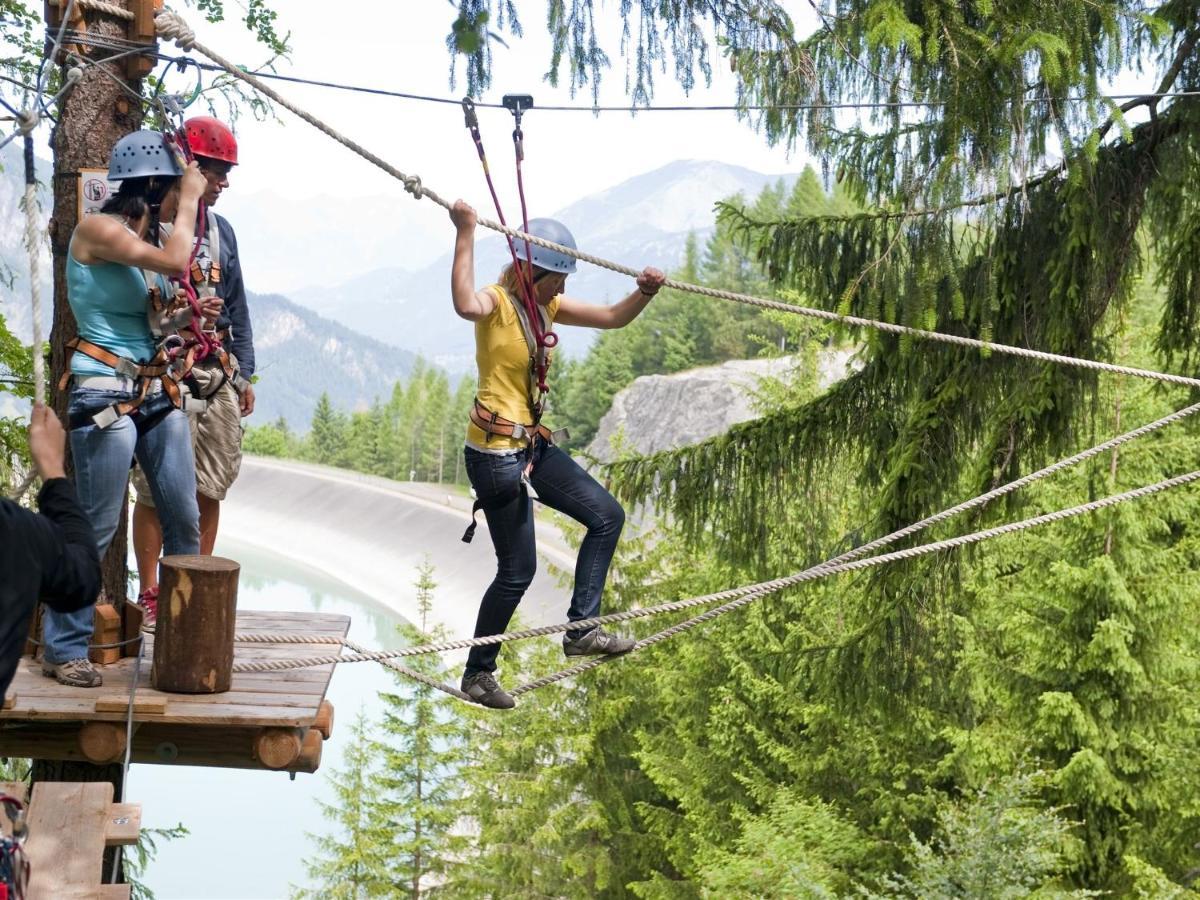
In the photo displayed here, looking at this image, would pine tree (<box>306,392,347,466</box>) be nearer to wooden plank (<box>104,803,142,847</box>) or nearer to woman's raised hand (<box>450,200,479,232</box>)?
woman's raised hand (<box>450,200,479,232</box>)

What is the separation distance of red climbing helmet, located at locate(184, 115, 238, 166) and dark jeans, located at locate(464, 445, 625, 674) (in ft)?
4.17

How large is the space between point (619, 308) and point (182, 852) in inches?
1871

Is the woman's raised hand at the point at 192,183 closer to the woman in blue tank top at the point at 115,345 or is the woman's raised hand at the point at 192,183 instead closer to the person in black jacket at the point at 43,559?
the woman in blue tank top at the point at 115,345

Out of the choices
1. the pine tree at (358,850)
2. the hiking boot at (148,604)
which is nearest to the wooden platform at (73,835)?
the hiking boot at (148,604)

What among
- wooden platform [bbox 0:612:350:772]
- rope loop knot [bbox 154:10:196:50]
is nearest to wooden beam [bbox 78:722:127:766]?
wooden platform [bbox 0:612:350:772]

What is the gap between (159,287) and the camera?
14.0 ft

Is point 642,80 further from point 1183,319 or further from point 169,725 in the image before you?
point 169,725

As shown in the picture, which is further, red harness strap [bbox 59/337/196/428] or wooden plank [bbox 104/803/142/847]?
red harness strap [bbox 59/337/196/428]

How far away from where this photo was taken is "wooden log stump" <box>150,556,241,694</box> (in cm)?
414

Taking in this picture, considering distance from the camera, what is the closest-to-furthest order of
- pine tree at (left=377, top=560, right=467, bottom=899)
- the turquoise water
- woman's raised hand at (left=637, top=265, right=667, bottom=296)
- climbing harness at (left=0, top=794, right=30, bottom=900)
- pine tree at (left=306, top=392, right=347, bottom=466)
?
1. climbing harness at (left=0, top=794, right=30, bottom=900)
2. woman's raised hand at (left=637, top=265, right=667, bottom=296)
3. pine tree at (left=377, top=560, right=467, bottom=899)
4. the turquoise water
5. pine tree at (left=306, top=392, right=347, bottom=466)

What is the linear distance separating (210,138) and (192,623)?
1575 millimetres

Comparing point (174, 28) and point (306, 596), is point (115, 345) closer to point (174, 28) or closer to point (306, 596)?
point (174, 28)

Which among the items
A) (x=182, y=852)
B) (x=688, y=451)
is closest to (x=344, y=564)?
(x=182, y=852)

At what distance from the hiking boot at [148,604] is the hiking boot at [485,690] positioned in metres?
1.12
